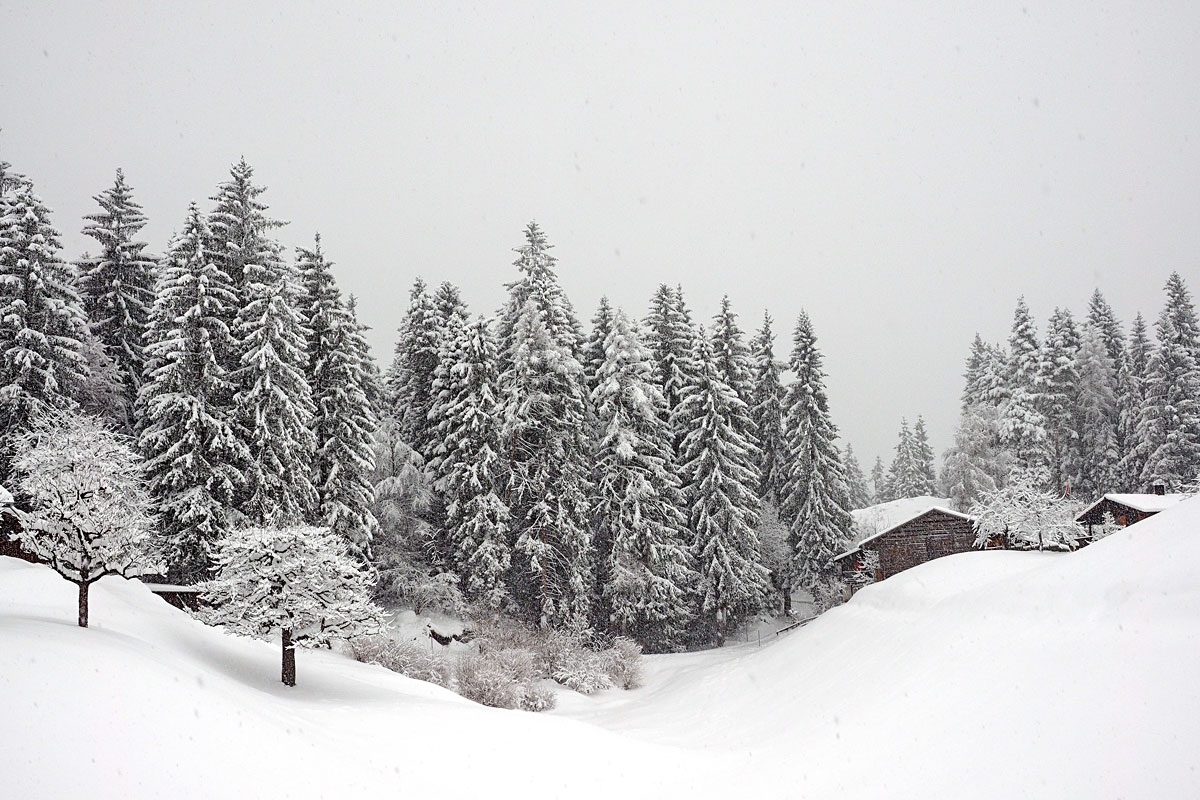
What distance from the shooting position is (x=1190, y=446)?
126ft

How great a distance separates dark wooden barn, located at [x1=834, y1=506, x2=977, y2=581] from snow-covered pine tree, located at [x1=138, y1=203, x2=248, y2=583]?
94.0 feet

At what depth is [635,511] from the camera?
31.6 metres

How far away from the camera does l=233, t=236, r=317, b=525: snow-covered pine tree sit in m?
25.1

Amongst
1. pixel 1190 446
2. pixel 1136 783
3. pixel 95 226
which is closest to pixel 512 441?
pixel 95 226

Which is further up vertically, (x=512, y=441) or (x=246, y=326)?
(x=246, y=326)

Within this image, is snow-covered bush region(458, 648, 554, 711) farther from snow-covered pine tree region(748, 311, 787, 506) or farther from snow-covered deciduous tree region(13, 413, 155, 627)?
snow-covered pine tree region(748, 311, 787, 506)

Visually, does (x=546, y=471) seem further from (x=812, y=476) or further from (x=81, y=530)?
(x=81, y=530)

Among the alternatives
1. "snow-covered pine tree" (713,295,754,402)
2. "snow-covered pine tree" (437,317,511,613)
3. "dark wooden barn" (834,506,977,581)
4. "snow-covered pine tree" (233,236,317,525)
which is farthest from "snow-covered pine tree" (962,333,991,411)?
"snow-covered pine tree" (233,236,317,525)

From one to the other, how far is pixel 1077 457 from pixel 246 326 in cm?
4764

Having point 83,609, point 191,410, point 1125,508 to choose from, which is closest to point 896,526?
point 1125,508

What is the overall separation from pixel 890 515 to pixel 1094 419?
556 inches

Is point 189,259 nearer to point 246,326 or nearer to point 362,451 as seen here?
point 246,326

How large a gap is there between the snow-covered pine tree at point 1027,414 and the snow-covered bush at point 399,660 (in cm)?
3358

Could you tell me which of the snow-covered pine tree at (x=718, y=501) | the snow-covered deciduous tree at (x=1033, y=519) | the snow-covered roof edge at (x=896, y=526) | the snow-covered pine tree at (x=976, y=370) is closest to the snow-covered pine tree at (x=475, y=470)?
the snow-covered pine tree at (x=718, y=501)
